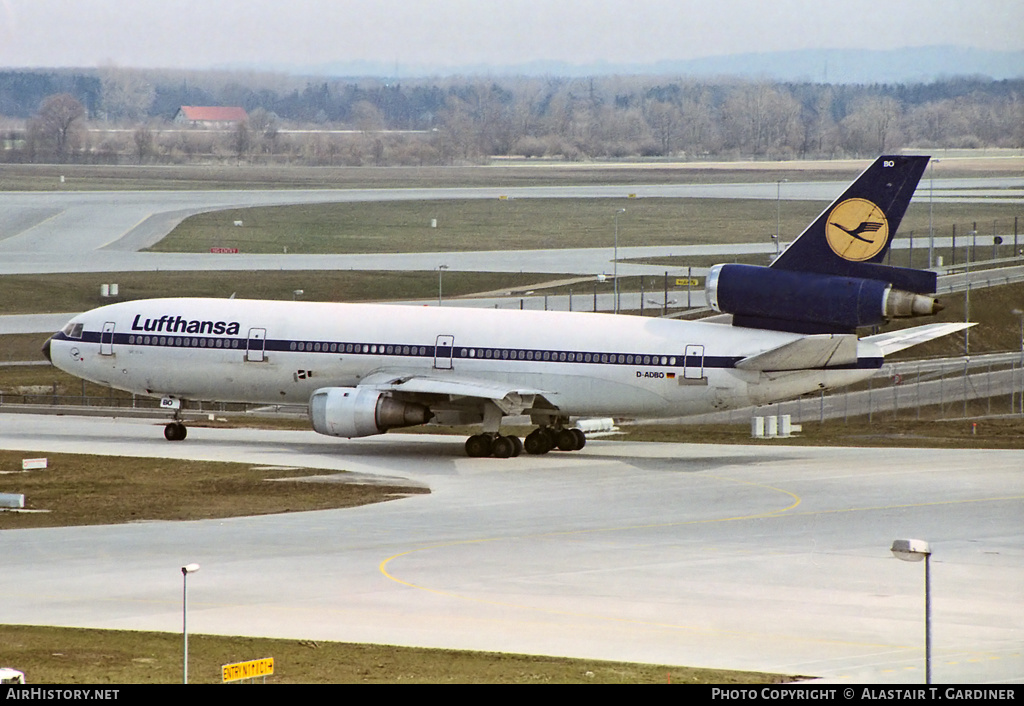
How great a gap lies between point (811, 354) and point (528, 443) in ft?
38.1

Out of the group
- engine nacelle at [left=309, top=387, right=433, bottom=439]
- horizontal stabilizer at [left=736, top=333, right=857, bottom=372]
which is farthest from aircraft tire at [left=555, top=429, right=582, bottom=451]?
horizontal stabilizer at [left=736, top=333, right=857, bottom=372]

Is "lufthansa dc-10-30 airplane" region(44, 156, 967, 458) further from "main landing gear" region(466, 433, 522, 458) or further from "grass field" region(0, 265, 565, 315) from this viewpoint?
"grass field" region(0, 265, 565, 315)

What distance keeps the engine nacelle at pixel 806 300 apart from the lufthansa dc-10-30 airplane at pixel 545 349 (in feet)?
0.17

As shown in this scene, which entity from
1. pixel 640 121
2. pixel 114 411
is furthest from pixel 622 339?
pixel 640 121

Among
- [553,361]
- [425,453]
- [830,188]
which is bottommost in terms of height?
[425,453]

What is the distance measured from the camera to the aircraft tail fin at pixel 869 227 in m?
47.3

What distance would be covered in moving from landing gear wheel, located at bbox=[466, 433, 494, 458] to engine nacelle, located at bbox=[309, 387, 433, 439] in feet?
6.80

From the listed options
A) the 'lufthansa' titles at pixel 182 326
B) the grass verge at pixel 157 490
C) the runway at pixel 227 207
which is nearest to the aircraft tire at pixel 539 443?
the grass verge at pixel 157 490

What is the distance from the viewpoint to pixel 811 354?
157 feet

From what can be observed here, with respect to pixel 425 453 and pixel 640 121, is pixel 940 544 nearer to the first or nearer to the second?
pixel 425 453

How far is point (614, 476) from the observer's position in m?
47.6

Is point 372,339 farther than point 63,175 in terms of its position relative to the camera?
No

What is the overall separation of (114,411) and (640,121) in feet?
360
